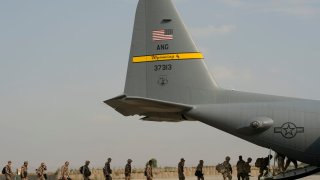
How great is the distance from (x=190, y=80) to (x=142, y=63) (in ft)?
7.35

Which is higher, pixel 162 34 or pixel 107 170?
pixel 162 34

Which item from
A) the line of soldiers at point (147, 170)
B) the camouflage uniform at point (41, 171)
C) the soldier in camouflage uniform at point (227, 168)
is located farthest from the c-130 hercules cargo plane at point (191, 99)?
the camouflage uniform at point (41, 171)

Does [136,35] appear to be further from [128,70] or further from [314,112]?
[314,112]

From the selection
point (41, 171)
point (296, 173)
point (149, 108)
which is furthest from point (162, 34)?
point (41, 171)

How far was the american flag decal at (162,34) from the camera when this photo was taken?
2762cm

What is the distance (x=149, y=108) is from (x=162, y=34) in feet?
12.2

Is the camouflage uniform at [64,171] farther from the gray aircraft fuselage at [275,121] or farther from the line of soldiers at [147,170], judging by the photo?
the gray aircraft fuselage at [275,121]

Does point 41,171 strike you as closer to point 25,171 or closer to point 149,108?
point 25,171

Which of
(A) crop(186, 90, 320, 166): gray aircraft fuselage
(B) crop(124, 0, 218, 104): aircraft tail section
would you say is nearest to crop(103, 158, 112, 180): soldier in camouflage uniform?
(B) crop(124, 0, 218, 104): aircraft tail section

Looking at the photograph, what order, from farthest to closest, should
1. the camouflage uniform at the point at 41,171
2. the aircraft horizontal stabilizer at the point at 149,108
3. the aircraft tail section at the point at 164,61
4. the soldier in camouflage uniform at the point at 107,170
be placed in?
the camouflage uniform at the point at 41,171 → the soldier in camouflage uniform at the point at 107,170 → the aircraft tail section at the point at 164,61 → the aircraft horizontal stabilizer at the point at 149,108

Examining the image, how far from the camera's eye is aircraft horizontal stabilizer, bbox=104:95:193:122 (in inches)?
984

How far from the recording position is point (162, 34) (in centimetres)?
2770

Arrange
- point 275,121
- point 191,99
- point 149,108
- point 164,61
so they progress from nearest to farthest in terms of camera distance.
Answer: point 275,121
point 149,108
point 191,99
point 164,61

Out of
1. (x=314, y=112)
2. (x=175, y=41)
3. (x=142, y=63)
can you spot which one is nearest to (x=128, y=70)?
(x=142, y=63)
